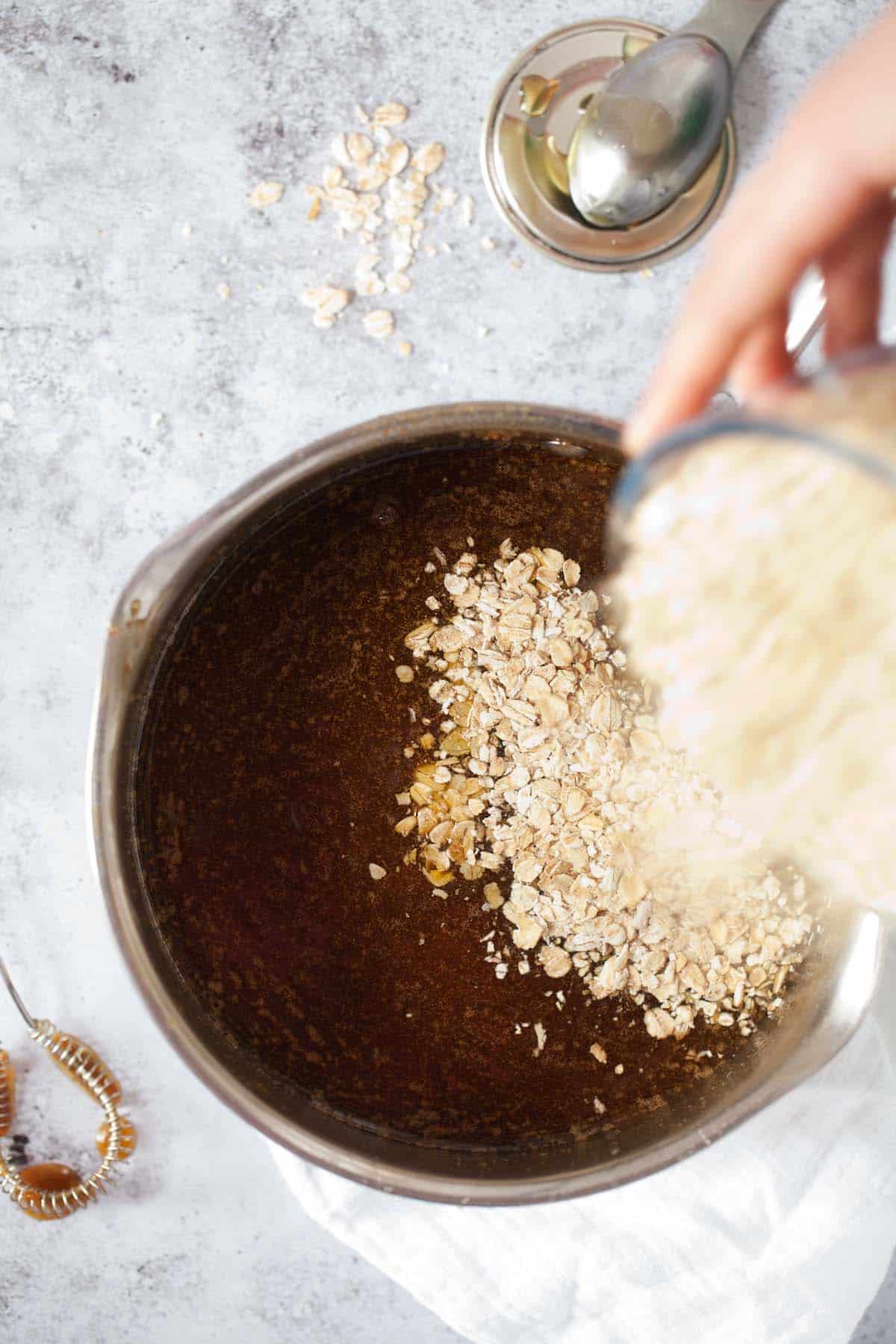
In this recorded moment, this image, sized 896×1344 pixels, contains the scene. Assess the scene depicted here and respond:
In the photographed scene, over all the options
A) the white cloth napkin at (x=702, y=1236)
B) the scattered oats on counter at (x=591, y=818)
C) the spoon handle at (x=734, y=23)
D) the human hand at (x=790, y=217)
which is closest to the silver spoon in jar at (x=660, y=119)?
the spoon handle at (x=734, y=23)

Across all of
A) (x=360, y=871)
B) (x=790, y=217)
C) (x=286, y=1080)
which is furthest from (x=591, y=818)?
(x=790, y=217)

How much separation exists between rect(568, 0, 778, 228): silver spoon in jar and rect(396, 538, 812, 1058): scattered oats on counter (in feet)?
0.92

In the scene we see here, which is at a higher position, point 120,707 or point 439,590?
point 439,590

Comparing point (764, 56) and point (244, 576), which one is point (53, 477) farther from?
point (764, 56)

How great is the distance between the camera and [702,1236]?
2.65 ft

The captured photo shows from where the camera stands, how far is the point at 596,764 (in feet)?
2.53

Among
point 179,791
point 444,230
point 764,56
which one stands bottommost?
point 179,791

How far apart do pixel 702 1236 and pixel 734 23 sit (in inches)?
37.6

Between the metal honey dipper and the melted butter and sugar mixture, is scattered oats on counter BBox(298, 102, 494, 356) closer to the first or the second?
the melted butter and sugar mixture

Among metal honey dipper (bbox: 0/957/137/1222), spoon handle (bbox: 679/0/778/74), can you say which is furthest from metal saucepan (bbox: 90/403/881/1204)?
spoon handle (bbox: 679/0/778/74)

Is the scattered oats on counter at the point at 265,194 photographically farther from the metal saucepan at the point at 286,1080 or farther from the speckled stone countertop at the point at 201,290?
the metal saucepan at the point at 286,1080

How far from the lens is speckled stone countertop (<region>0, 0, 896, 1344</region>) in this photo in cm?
80

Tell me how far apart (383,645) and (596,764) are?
190mm

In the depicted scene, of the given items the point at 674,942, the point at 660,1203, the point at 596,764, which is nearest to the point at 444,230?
the point at 596,764
